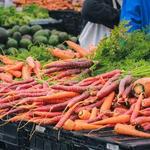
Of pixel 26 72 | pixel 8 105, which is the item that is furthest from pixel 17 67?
pixel 8 105

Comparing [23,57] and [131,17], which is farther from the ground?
[131,17]

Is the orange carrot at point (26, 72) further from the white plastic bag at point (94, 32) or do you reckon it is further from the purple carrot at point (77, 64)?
the white plastic bag at point (94, 32)

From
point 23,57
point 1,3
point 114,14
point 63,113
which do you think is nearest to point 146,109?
point 63,113

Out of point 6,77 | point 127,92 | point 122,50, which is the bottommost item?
point 6,77

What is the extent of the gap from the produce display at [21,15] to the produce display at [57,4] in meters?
0.72

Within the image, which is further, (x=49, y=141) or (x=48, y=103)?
(x=48, y=103)

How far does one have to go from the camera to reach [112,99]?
3.54m

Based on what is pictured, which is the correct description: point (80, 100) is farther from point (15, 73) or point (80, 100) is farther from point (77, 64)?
point (15, 73)

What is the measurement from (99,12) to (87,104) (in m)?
2.66

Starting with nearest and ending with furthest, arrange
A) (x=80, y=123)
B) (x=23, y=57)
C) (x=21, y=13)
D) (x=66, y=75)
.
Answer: (x=80, y=123) → (x=66, y=75) → (x=23, y=57) → (x=21, y=13)

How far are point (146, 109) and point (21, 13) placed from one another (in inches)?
253

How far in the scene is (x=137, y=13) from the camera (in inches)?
204

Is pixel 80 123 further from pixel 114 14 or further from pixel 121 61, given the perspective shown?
pixel 114 14

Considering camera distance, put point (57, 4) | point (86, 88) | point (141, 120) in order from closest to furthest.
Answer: point (141, 120)
point (86, 88)
point (57, 4)
